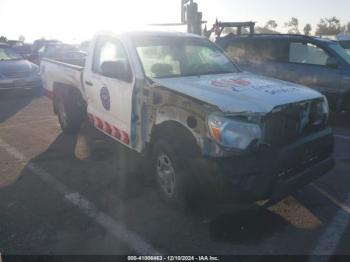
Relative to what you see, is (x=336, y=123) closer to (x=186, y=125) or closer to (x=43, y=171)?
(x=186, y=125)

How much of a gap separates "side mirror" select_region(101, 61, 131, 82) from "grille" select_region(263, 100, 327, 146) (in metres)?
1.79

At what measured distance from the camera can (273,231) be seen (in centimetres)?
346

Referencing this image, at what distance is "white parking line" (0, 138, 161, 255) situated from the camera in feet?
10.6

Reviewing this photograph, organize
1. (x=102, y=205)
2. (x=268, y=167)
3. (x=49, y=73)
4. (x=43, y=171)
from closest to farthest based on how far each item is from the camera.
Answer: (x=268, y=167), (x=102, y=205), (x=43, y=171), (x=49, y=73)

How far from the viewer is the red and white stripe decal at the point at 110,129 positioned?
14.7ft

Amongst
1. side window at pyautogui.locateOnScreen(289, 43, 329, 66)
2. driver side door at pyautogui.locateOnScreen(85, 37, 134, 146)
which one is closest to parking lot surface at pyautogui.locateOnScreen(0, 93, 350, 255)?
driver side door at pyautogui.locateOnScreen(85, 37, 134, 146)

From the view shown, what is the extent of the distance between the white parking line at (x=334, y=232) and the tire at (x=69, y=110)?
430cm

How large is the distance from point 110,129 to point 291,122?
8.14 ft

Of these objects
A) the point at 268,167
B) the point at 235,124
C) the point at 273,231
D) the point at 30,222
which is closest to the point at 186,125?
the point at 235,124

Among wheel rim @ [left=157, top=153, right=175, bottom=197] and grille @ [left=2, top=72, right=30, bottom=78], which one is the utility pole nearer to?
grille @ [left=2, top=72, right=30, bottom=78]

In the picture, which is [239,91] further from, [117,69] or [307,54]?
[307,54]

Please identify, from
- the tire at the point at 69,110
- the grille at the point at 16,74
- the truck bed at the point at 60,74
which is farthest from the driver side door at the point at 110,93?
the grille at the point at 16,74

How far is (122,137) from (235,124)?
1.87 m

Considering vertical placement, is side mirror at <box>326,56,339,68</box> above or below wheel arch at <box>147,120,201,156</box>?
above
